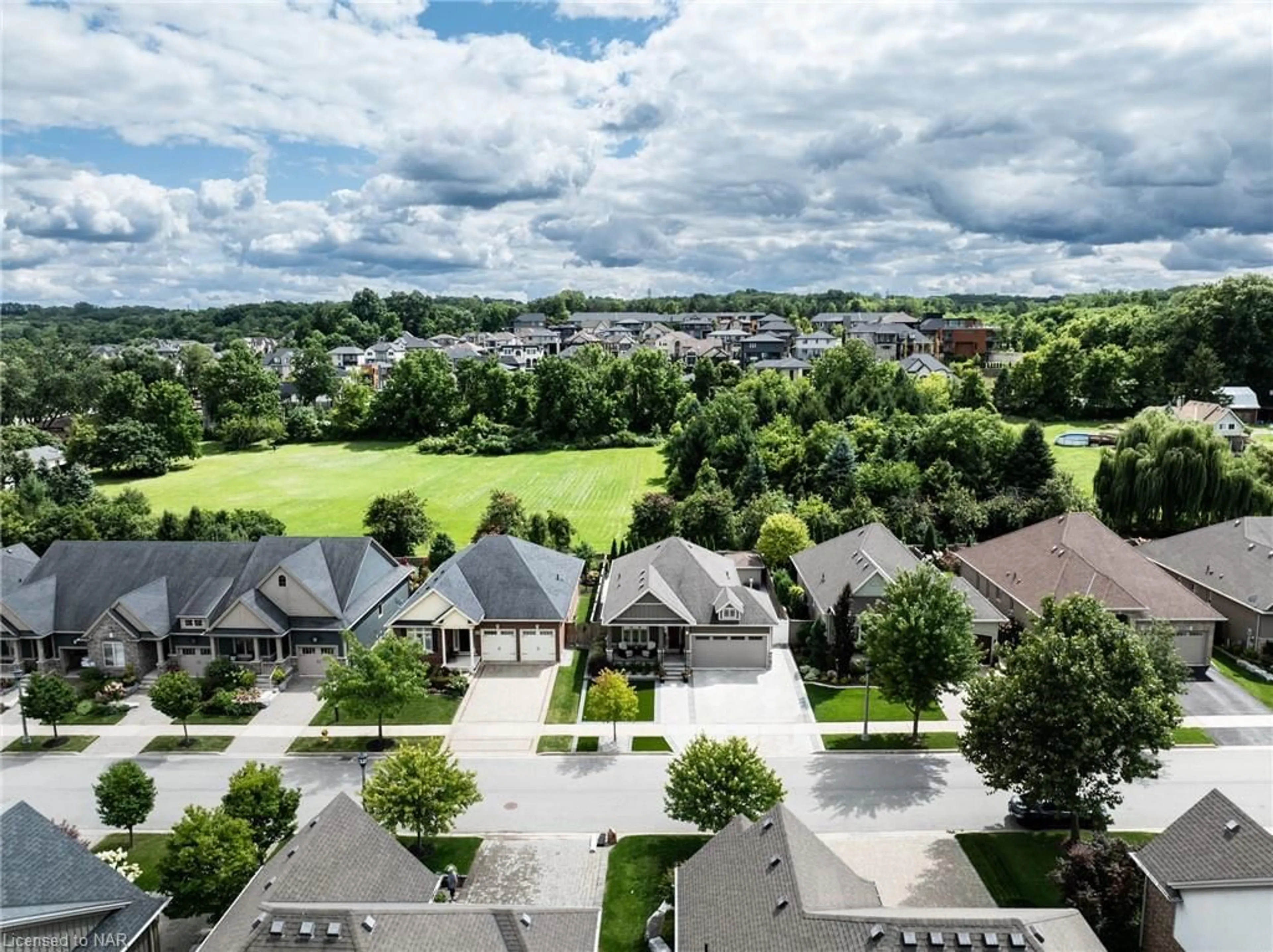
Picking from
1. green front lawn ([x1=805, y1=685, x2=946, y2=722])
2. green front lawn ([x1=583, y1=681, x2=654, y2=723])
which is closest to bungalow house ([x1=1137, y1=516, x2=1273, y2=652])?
green front lawn ([x1=805, y1=685, x2=946, y2=722])

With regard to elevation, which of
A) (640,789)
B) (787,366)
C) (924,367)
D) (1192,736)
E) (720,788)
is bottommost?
(640,789)

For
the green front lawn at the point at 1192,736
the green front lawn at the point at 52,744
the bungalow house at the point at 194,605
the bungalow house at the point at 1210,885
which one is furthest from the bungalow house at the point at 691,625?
the green front lawn at the point at 52,744

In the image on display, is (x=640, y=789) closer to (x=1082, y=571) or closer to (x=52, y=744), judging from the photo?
(x=52, y=744)

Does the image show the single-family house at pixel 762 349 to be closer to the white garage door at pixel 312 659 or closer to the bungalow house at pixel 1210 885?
the white garage door at pixel 312 659

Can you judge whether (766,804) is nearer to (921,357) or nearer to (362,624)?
(362,624)

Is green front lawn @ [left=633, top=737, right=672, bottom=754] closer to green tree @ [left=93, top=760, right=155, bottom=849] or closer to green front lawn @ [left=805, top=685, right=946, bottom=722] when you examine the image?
green front lawn @ [left=805, top=685, right=946, bottom=722]

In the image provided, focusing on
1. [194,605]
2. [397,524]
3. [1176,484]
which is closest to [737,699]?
[194,605]
